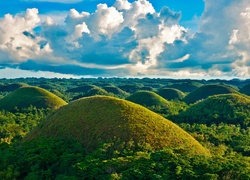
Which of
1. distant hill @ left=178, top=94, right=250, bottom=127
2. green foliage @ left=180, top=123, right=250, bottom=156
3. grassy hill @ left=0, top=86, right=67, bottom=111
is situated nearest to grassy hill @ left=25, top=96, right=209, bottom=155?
green foliage @ left=180, top=123, right=250, bottom=156

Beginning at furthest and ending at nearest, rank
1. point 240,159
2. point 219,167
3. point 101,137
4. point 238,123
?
point 238,123, point 101,137, point 240,159, point 219,167

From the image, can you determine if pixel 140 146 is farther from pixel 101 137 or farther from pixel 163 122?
pixel 163 122

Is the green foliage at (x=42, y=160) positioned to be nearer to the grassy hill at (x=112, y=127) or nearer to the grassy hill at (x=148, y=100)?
the grassy hill at (x=112, y=127)

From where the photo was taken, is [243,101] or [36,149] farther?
[243,101]

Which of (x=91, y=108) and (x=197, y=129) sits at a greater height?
(x=91, y=108)

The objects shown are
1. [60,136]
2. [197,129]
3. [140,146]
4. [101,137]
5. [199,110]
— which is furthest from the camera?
[199,110]

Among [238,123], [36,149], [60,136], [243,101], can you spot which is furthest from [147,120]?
[243,101]
